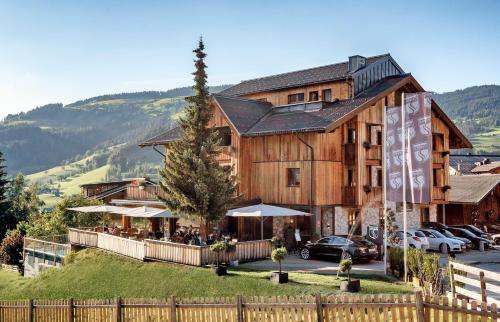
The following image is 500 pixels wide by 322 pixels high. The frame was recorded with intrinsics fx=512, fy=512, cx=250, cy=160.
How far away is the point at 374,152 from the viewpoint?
117ft

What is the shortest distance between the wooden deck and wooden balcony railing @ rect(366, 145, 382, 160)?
454 inches

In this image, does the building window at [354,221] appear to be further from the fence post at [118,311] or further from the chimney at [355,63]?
the fence post at [118,311]

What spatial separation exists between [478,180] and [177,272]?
31.8 metres

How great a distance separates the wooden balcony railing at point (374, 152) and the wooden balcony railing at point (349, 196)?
9.13 feet

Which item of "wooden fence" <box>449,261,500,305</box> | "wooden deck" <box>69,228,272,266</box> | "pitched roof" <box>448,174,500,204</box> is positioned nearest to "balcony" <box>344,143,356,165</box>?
"wooden deck" <box>69,228,272,266</box>

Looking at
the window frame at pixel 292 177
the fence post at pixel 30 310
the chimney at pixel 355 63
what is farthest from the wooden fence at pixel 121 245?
the chimney at pixel 355 63

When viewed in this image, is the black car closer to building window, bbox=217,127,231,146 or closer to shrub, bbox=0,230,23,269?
building window, bbox=217,127,231,146

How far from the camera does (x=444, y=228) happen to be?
1475 inches

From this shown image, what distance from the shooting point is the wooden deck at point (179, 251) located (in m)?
25.4

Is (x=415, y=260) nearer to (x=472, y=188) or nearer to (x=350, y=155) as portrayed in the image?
(x=350, y=155)

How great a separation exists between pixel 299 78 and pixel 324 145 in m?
9.92

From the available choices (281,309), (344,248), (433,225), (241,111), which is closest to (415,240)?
(344,248)

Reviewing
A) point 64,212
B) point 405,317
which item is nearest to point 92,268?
point 64,212

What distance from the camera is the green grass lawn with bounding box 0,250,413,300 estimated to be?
20547 millimetres
